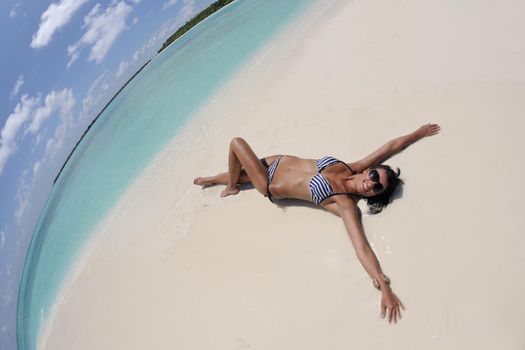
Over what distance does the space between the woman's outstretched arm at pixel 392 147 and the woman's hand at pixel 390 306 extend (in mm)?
1297

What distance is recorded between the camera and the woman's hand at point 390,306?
3398 millimetres

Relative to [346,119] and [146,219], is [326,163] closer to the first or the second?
[346,119]

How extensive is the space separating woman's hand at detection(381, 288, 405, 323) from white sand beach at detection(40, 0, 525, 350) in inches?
2.8

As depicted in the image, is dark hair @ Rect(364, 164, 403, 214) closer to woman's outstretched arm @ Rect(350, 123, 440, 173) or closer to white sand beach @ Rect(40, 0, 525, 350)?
white sand beach @ Rect(40, 0, 525, 350)

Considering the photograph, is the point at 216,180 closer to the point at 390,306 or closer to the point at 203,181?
the point at 203,181

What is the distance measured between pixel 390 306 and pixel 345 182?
48.6 inches

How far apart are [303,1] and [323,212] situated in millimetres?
5863

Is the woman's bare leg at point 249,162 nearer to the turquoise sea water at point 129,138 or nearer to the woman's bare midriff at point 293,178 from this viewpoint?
the woman's bare midriff at point 293,178

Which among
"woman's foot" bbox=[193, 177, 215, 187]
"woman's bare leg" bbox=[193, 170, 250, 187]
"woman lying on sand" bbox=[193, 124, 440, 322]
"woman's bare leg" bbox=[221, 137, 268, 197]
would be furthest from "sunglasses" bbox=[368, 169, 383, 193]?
"woman's foot" bbox=[193, 177, 215, 187]

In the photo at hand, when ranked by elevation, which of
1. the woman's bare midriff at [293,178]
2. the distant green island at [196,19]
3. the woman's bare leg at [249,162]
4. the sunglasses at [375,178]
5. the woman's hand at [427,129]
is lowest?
the sunglasses at [375,178]

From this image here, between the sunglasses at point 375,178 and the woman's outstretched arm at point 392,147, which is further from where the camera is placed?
the woman's outstretched arm at point 392,147

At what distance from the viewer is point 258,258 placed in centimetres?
448

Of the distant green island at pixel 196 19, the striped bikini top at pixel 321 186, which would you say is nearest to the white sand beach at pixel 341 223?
the striped bikini top at pixel 321 186

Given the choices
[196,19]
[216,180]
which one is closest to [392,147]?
[216,180]
